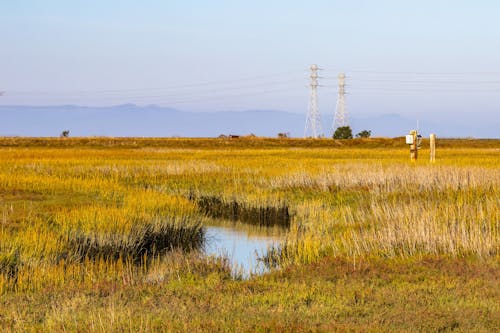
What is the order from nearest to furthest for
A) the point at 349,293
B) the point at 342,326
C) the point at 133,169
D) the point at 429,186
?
the point at 342,326 < the point at 349,293 < the point at 429,186 < the point at 133,169

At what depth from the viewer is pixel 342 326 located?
832 centimetres

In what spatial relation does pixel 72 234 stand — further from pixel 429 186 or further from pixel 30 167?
pixel 30 167

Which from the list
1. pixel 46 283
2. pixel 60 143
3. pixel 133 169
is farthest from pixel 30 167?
pixel 60 143

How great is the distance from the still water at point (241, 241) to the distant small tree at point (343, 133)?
82790mm

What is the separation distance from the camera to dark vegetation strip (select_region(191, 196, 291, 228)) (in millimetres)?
23906

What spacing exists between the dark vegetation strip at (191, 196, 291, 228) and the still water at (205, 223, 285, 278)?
1007 millimetres

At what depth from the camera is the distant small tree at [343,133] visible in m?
105

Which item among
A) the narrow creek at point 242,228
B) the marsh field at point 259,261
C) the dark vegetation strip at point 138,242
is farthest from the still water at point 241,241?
the dark vegetation strip at point 138,242

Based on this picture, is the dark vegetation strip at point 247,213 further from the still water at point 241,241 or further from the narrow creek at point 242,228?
the still water at point 241,241

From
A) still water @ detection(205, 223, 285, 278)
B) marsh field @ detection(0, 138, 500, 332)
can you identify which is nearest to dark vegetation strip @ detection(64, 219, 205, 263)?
marsh field @ detection(0, 138, 500, 332)

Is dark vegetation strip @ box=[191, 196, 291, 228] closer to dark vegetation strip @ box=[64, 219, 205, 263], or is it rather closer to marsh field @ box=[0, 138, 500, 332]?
marsh field @ box=[0, 138, 500, 332]

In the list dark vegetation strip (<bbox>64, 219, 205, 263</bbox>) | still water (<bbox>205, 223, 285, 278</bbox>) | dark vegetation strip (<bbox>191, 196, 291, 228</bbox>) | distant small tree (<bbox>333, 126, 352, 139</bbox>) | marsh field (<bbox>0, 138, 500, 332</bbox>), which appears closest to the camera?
marsh field (<bbox>0, 138, 500, 332</bbox>)

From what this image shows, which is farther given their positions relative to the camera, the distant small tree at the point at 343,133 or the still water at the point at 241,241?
the distant small tree at the point at 343,133

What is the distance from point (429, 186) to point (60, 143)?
65484mm
